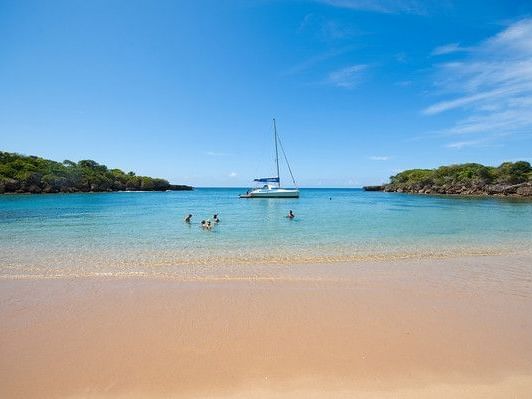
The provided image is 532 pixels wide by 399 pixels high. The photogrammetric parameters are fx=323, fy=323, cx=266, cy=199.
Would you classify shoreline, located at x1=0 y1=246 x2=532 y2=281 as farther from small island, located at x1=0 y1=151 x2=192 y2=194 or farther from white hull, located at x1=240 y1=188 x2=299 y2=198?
small island, located at x1=0 y1=151 x2=192 y2=194

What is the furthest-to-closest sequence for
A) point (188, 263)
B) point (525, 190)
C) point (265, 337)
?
point (525, 190)
point (188, 263)
point (265, 337)

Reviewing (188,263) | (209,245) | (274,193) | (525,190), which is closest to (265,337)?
(188,263)

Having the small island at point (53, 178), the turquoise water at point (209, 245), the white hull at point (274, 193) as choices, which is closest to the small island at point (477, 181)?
the white hull at point (274, 193)

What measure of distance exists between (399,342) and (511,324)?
110 inches

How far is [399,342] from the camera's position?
5820 mm

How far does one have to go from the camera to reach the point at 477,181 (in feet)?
290

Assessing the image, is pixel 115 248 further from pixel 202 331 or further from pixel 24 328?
pixel 202 331

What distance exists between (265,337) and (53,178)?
10146 cm

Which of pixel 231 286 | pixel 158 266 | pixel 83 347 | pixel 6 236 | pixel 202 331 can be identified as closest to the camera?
pixel 83 347

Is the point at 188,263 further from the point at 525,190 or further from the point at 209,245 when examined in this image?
the point at 525,190

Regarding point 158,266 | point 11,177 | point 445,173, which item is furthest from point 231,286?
point 445,173

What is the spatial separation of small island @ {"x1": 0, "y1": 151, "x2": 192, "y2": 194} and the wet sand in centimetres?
8712

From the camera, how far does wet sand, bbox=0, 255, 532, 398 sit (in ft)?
14.9

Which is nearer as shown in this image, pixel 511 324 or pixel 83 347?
pixel 83 347
